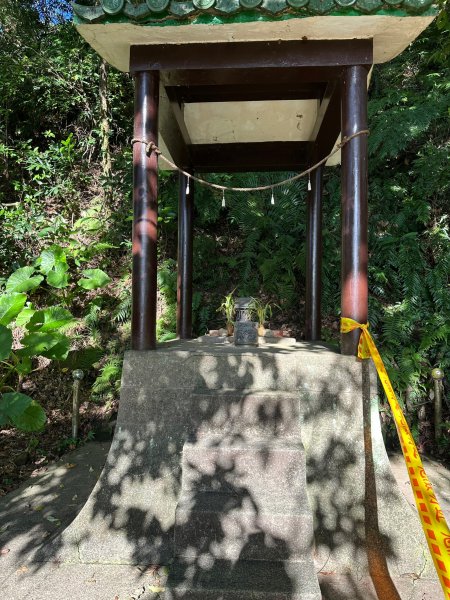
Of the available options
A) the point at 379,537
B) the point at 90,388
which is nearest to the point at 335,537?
the point at 379,537

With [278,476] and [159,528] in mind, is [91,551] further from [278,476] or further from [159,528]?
[278,476]

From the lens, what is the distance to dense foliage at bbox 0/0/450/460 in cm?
652

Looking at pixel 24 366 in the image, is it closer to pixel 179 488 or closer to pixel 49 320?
pixel 49 320

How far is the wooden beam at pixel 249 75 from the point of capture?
139 inches

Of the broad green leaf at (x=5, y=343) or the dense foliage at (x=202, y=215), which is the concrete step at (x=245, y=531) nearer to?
the broad green leaf at (x=5, y=343)

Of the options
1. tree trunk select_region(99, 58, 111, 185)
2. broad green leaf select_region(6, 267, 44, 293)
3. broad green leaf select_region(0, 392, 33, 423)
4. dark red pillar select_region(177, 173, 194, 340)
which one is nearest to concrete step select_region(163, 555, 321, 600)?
broad green leaf select_region(0, 392, 33, 423)

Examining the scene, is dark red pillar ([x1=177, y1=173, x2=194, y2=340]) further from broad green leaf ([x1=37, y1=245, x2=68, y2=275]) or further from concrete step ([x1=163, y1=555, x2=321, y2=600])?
concrete step ([x1=163, y1=555, x2=321, y2=600])

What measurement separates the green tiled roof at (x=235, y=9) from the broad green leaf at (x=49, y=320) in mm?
3363

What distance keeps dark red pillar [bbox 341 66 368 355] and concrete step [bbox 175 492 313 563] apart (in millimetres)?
1321

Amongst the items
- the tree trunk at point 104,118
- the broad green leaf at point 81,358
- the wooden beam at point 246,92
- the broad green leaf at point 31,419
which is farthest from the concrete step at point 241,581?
the tree trunk at point 104,118

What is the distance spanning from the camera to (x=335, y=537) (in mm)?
2754

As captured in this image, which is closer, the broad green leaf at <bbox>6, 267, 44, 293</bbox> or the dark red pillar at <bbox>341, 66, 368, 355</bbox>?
the dark red pillar at <bbox>341, 66, 368, 355</bbox>

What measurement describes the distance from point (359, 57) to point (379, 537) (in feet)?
11.4

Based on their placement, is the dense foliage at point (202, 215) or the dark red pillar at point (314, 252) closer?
the dark red pillar at point (314, 252)
